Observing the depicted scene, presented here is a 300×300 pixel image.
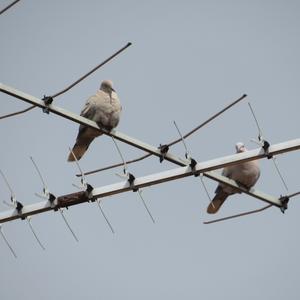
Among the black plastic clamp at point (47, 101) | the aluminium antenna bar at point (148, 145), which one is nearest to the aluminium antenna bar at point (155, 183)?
the aluminium antenna bar at point (148, 145)

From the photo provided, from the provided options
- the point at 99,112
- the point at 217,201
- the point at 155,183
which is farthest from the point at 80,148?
the point at 155,183

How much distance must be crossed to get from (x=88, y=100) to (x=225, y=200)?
2263 millimetres

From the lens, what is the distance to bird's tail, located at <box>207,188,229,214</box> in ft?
42.6

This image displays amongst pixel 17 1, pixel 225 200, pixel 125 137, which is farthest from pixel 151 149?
pixel 225 200

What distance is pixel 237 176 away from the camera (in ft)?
40.3

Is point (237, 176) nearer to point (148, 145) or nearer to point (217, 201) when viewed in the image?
point (217, 201)

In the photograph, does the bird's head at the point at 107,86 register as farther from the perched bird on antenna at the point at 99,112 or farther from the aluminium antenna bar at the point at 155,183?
the aluminium antenna bar at the point at 155,183

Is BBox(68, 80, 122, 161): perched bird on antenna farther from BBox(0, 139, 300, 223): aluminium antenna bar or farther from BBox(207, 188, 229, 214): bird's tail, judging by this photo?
BBox(0, 139, 300, 223): aluminium antenna bar

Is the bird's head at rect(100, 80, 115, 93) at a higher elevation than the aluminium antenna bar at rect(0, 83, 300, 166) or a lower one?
higher

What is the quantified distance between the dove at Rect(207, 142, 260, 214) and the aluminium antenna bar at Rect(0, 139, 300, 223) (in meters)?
2.56

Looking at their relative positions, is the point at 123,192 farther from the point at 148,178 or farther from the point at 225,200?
the point at 225,200

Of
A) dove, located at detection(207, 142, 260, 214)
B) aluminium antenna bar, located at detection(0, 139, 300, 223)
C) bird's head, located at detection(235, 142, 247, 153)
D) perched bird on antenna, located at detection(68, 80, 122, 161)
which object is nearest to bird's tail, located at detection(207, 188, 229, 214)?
dove, located at detection(207, 142, 260, 214)

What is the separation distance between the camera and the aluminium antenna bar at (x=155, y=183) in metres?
8.91

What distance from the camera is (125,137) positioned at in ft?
30.2
